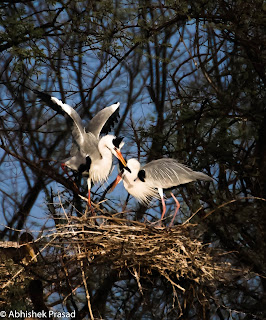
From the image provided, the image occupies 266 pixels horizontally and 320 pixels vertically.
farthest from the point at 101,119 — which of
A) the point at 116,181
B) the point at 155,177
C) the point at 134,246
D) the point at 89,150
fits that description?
the point at 134,246

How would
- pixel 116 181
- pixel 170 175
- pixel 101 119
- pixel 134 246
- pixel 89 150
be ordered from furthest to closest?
pixel 101 119 → pixel 89 150 → pixel 116 181 → pixel 170 175 → pixel 134 246

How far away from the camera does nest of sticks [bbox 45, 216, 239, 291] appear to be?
4699 millimetres

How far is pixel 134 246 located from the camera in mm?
4664

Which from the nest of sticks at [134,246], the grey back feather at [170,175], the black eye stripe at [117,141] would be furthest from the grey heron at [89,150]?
the nest of sticks at [134,246]

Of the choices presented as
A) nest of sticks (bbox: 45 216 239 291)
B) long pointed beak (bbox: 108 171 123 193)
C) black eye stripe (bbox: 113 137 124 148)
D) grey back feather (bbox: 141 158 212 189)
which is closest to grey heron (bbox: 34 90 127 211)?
black eye stripe (bbox: 113 137 124 148)

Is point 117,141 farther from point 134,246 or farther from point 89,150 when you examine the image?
point 134,246

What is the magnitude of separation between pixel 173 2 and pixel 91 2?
0.70m

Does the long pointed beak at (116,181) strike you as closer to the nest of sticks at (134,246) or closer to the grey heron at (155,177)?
the grey heron at (155,177)

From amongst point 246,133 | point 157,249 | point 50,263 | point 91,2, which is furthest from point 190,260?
point 91,2

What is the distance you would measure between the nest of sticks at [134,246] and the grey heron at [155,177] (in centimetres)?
52

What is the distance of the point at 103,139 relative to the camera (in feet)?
18.2

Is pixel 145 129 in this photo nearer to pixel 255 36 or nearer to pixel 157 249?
pixel 255 36

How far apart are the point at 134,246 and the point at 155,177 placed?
86 cm

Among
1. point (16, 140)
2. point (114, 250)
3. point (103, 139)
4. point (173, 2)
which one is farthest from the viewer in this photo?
point (16, 140)
